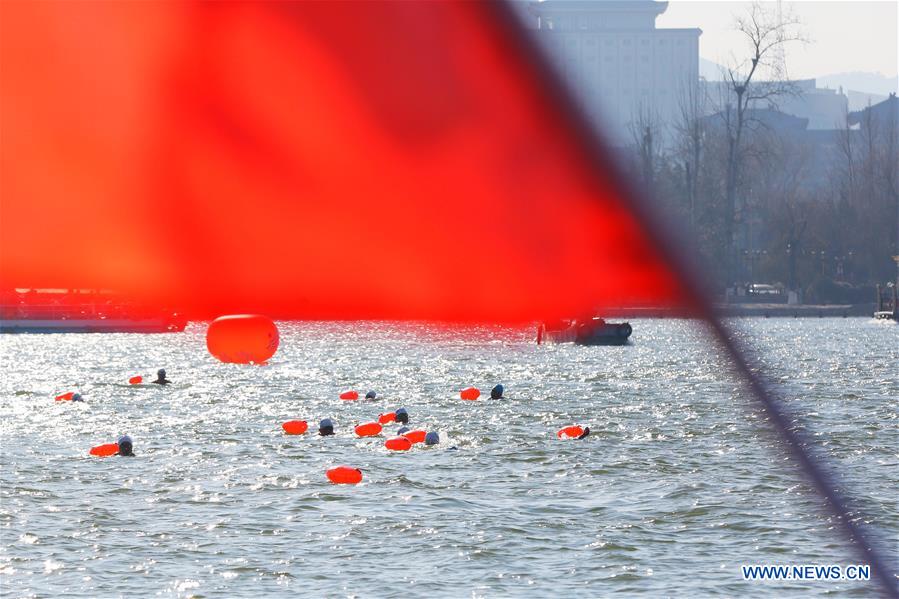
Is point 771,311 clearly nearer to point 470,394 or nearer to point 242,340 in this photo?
point 242,340

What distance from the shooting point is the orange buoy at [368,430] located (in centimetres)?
4159

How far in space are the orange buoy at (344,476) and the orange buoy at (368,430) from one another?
9.16 meters

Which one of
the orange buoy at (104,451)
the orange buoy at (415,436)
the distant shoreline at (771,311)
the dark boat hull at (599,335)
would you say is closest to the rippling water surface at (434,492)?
the orange buoy at (415,436)

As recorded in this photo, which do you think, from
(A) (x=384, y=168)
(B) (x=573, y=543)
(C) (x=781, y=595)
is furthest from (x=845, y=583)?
(A) (x=384, y=168)

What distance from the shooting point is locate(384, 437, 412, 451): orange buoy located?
123 feet

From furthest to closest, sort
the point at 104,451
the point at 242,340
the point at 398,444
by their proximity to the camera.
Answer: the point at 242,340 → the point at 398,444 → the point at 104,451

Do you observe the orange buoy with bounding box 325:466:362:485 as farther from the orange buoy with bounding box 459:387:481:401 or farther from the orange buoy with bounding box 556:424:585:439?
the orange buoy with bounding box 459:387:481:401

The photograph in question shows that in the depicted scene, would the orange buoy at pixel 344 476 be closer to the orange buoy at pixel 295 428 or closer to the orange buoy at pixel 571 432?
the orange buoy at pixel 295 428

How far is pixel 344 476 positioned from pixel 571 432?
10678mm

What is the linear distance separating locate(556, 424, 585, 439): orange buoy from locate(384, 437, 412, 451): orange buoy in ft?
16.8

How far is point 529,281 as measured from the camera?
474ft

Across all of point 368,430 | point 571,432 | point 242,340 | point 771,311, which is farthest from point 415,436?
point 771,311

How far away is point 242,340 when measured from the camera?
83000 millimetres

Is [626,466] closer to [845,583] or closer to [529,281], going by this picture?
[845,583]
